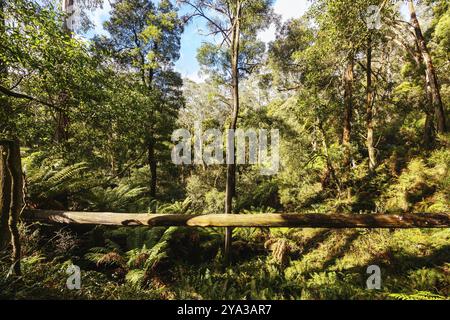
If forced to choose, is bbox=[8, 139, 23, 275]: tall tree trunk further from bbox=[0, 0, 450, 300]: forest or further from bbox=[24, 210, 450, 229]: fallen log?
bbox=[24, 210, 450, 229]: fallen log

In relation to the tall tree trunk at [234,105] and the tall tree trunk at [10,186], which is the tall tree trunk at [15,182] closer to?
the tall tree trunk at [10,186]

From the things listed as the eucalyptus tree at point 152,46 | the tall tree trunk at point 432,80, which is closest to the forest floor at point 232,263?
the tall tree trunk at point 432,80

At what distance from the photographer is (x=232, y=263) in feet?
26.4

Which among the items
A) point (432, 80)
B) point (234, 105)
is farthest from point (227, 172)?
point (432, 80)

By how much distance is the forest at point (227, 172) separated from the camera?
14.9 feet

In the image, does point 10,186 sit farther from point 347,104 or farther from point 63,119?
point 347,104

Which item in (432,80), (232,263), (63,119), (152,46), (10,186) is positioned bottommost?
(232,263)

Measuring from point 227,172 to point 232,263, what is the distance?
9.40 ft

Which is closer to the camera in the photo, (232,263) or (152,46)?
(232,263)

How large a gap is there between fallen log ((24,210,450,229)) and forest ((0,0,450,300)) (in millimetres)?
29

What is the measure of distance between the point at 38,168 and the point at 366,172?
11.5 meters

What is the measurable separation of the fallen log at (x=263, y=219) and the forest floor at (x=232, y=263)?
1.54 feet

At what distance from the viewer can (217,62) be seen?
9.70 metres
